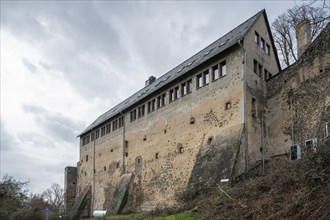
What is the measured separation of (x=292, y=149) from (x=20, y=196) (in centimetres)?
1484

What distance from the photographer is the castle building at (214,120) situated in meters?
19.4

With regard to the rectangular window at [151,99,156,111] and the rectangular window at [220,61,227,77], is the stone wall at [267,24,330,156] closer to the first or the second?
the rectangular window at [220,61,227,77]

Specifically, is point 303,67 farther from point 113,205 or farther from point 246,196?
point 113,205

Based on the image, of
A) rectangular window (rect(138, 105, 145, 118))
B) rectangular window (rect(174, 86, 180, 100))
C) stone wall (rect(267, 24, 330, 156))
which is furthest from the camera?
rectangular window (rect(138, 105, 145, 118))

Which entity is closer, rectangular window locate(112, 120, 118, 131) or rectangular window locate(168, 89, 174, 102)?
rectangular window locate(168, 89, 174, 102)

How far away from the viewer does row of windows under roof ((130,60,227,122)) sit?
22.1 meters

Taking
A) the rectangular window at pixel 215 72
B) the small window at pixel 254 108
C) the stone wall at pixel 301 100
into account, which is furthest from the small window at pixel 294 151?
the rectangular window at pixel 215 72

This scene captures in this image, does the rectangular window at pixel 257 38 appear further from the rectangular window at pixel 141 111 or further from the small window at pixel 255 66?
the rectangular window at pixel 141 111

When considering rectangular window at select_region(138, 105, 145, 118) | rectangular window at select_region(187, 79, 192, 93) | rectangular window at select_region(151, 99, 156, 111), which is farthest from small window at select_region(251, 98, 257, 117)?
rectangular window at select_region(138, 105, 145, 118)

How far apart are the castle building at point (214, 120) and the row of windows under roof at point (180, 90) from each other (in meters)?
0.06

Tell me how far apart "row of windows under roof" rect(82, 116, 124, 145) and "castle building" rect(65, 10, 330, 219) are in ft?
6.66

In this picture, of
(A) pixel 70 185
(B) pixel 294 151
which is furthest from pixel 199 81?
(A) pixel 70 185

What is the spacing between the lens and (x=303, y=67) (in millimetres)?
19734

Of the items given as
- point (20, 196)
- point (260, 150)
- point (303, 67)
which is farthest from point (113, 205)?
point (303, 67)
